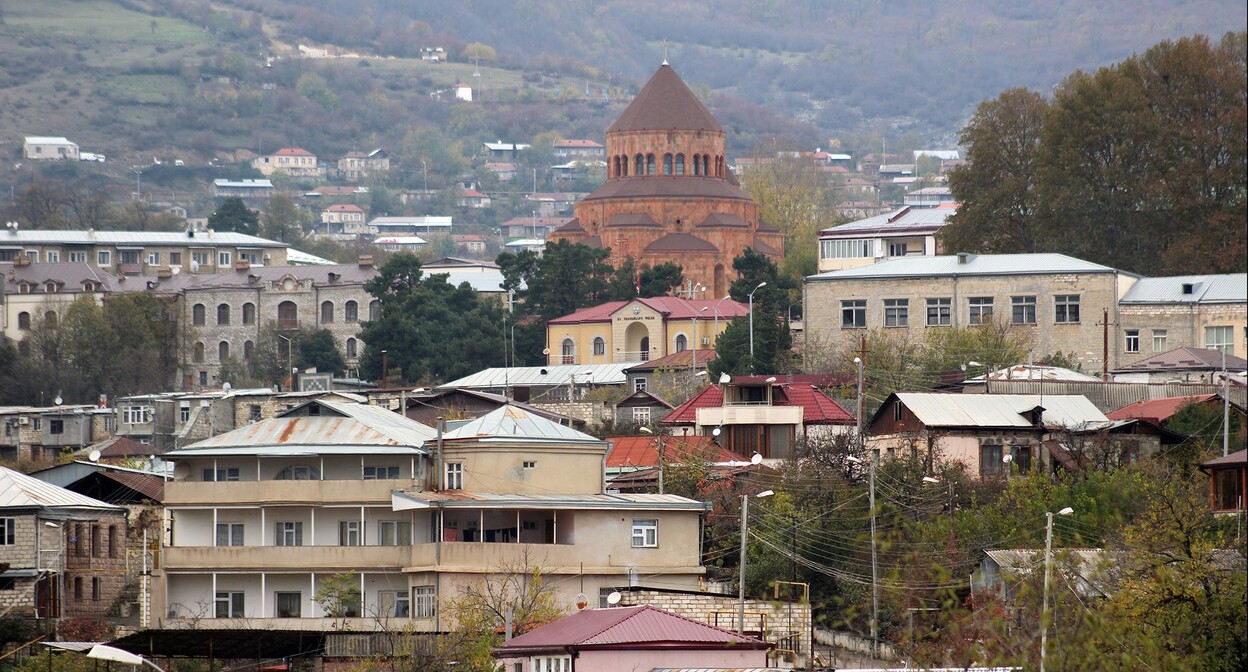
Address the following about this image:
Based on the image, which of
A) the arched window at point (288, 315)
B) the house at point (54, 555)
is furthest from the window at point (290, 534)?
the arched window at point (288, 315)

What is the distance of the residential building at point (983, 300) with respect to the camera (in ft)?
239

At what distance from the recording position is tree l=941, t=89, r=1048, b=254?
8675 cm

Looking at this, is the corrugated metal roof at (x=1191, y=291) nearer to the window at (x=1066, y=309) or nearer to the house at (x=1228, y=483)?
the window at (x=1066, y=309)

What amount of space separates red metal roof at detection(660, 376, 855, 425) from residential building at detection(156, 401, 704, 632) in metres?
13.3

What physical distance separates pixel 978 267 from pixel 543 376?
15.9m

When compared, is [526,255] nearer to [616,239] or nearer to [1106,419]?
[616,239]

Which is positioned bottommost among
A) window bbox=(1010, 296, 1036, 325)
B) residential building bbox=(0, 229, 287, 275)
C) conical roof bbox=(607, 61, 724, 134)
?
window bbox=(1010, 296, 1036, 325)

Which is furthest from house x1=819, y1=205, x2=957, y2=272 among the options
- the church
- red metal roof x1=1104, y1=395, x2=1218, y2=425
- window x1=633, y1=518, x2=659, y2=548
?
window x1=633, y1=518, x2=659, y2=548

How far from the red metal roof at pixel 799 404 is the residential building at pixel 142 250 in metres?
62.2

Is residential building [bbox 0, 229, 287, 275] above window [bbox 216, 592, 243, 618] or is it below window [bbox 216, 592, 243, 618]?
above

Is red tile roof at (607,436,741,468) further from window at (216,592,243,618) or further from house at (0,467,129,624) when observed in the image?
window at (216,592,243,618)

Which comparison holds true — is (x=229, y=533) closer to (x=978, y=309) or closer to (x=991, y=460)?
(x=991, y=460)

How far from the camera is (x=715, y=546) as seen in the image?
43.7m

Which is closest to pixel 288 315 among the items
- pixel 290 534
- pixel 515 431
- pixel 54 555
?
pixel 54 555
